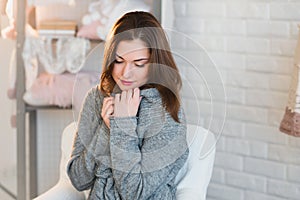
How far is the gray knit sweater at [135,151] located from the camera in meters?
1.57

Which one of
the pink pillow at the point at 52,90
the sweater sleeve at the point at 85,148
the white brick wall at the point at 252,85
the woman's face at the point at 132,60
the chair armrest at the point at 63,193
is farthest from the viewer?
the pink pillow at the point at 52,90

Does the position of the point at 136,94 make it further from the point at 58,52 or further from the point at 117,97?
the point at 58,52

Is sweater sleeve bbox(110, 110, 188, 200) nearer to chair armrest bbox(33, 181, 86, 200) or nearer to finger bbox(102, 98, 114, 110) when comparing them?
finger bbox(102, 98, 114, 110)

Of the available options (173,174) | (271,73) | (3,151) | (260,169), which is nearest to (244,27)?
(271,73)

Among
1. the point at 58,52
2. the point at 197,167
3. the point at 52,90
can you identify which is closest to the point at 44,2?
the point at 58,52

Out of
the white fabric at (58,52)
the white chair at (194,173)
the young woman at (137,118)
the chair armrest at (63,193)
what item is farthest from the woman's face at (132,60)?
the white fabric at (58,52)

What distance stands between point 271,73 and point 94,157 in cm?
94

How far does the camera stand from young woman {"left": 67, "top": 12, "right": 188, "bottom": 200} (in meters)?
1.53

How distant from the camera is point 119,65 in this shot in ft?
4.97

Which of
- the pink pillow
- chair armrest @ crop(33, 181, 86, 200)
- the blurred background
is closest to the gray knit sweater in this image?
chair armrest @ crop(33, 181, 86, 200)

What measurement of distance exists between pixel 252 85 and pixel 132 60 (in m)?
0.95

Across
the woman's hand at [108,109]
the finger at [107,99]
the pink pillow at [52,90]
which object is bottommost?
the pink pillow at [52,90]

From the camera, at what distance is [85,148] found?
1.66 metres

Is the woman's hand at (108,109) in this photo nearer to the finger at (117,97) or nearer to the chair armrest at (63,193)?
the finger at (117,97)
